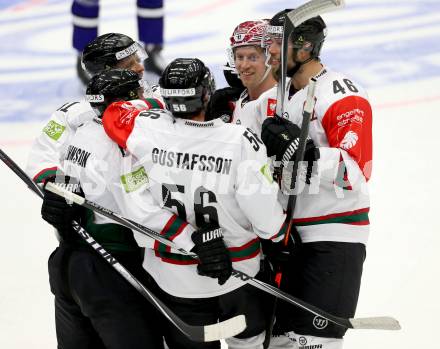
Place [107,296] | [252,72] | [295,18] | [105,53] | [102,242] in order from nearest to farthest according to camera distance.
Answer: [295,18], [107,296], [102,242], [252,72], [105,53]

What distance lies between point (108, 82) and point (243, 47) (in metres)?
0.56

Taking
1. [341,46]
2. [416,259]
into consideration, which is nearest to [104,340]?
[416,259]

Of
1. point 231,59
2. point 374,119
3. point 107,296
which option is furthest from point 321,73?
point 374,119

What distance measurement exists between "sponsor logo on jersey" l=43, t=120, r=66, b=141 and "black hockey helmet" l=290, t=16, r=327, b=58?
888 mm

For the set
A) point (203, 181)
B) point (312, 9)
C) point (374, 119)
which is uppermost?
point (312, 9)

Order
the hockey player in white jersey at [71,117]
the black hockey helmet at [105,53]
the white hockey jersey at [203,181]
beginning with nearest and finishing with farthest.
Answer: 1. the white hockey jersey at [203,181]
2. the hockey player in white jersey at [71,117]
3. the black hockey helmet at [105,53]

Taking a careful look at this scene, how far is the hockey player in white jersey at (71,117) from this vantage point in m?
2.89

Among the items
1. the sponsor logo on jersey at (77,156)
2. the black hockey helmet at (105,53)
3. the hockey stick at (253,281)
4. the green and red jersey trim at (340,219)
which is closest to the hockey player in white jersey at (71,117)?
the black hockey helmet at (105,53)

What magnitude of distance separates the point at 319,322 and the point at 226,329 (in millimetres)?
402

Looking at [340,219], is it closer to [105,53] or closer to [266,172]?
[266,172]

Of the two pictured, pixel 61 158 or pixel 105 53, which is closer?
pixel 61 158

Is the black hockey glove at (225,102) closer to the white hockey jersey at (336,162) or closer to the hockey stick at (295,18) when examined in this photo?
the white hockey jersey at (336,162)

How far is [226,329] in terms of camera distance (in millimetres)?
2434

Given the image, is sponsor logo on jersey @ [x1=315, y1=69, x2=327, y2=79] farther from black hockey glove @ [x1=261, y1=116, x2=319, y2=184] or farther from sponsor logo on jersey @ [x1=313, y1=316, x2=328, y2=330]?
sponsor logo on jersey @ [x1=313, y1=316, x2=328, y2=330]
